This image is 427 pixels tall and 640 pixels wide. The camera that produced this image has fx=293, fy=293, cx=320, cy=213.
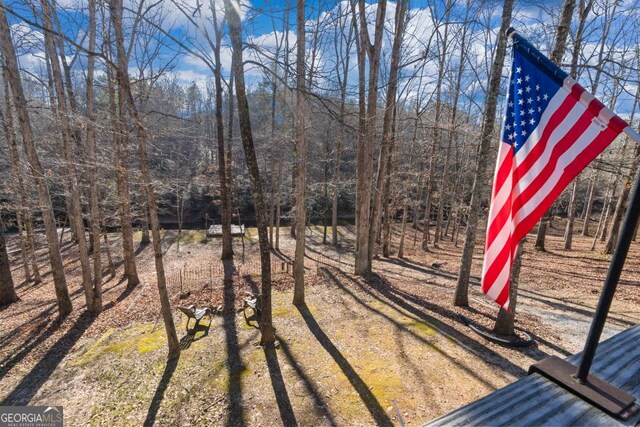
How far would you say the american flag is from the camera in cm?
220

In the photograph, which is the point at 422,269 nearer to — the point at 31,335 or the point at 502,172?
the point at 502,172

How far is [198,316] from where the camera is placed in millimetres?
7219

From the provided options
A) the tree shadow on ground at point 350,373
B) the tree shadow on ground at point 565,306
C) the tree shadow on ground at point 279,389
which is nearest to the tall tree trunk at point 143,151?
the tree shadow on ground at point 279,389

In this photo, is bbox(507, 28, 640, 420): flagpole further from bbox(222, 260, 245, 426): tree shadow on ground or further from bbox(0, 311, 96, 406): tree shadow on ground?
bbox(0, 311, 96, 406): tree shadow on ground

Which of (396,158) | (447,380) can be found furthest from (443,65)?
A: (447,380)

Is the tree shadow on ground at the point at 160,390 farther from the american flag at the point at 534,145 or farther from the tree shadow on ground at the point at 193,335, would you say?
the american flag at the point at 534,145

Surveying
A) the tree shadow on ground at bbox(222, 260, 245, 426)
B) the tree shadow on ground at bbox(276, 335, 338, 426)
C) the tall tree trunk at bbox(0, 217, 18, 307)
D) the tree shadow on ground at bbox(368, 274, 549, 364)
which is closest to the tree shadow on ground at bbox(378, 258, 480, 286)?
the tree shadow on ground at bbox(368, 274, 549, 364)

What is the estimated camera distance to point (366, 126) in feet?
31.2

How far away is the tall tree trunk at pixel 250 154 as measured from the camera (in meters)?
5.36

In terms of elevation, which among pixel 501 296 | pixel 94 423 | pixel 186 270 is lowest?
pixel 186 270

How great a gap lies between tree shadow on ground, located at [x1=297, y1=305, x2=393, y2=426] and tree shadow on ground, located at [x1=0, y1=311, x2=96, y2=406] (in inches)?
221

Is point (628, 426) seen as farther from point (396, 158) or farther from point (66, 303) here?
point (396, 158)

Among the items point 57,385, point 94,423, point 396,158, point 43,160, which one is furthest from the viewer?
point 396,158

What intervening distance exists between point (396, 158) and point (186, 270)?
12.2m
